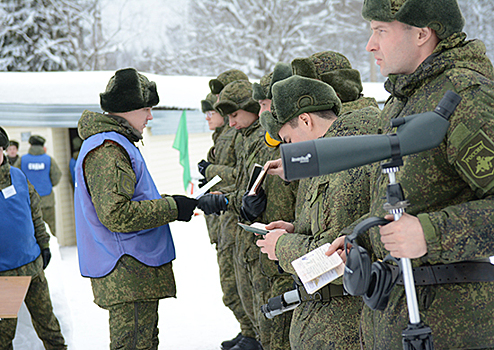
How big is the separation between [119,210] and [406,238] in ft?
6.69

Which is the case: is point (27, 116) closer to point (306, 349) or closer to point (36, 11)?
point (306, 349)

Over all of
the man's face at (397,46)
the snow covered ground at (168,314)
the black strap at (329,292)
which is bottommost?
the snow covered ground at (168,314)

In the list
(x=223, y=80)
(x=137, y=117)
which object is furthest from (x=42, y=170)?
(x=137, y=117)

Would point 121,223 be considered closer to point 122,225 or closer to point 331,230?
point 122,225

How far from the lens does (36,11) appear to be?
23531 mm

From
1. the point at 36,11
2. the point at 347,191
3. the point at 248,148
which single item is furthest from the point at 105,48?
the point at 347,191

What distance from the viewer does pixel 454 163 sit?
150 centimetres

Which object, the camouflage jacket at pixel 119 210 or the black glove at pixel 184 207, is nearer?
the camouflage jacket at pixel 119 210

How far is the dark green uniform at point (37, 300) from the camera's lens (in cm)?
404

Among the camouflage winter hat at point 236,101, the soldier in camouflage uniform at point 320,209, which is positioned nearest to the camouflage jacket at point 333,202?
the soldier in camouflage uniform at point 320,209

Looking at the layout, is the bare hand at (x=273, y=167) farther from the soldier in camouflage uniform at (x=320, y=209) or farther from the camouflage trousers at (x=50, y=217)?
the camouflage trousers at (x=50, y=217)

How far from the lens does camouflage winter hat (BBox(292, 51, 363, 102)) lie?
8.60 feet

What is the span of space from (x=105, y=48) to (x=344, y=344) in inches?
1002

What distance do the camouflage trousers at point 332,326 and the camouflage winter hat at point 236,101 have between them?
2529mm
